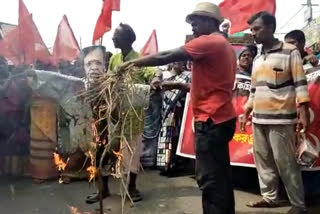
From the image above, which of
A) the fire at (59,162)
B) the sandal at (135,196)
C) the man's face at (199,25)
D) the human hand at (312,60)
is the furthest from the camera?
the fire at (59,162)

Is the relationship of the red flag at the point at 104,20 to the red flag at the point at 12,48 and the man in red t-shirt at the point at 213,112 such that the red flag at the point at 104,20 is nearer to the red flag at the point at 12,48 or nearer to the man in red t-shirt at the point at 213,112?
the red flag at the point at 12,48

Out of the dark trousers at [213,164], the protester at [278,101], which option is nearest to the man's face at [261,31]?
the protester at [278,101]

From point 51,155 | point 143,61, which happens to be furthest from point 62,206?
point 143,61

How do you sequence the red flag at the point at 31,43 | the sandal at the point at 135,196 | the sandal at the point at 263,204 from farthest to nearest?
1. the red flag at the point at 31,43
2. the sandal at the point at 135,196
3. the sandal at the point at 263,204

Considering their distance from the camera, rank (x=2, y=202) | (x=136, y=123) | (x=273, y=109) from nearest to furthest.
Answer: (x=273, y=109), (x=136, y=123), (x=2, y=202)

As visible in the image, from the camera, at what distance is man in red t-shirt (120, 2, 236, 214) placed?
362 centimetres

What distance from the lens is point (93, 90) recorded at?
3521mm

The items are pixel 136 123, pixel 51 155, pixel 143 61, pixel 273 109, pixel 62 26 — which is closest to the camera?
pixel 143 61

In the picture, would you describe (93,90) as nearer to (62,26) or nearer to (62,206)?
(62,206)

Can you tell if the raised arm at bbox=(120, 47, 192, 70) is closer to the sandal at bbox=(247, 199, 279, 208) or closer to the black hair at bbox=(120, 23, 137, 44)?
the black hair at bbox=(120, 23, 137, 44)

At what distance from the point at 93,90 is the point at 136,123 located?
140 cm

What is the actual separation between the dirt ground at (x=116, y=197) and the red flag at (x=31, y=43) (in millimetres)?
3116

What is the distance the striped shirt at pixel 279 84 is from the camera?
14.1 ft

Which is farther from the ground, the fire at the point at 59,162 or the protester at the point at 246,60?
the protester at the point at 246,60
